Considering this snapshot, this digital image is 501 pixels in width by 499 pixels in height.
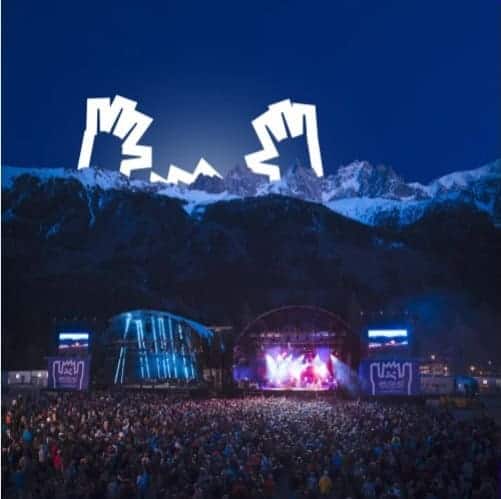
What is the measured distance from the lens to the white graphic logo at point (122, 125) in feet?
120

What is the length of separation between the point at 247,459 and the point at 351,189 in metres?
97.4

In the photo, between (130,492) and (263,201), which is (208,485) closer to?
(130,492)

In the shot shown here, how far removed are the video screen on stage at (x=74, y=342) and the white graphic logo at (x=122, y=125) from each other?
1149 centimetres

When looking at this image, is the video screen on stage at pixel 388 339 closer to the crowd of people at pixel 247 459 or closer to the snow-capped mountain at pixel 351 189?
the crowd of people at pixel 247 459

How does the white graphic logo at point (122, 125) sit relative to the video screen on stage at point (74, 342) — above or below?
above

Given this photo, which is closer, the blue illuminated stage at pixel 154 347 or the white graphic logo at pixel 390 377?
the white graphic logo at pixel 390 377

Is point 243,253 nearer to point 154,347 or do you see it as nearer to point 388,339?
point 154,347

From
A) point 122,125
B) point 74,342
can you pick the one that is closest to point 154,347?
point 74,342

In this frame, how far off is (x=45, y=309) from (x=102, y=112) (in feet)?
129

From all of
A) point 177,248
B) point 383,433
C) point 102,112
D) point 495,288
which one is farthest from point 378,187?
point 383,433

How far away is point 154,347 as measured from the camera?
4669cm

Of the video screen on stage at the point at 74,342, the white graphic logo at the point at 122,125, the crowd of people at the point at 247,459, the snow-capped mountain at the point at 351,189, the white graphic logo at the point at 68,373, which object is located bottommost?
the crowd of people at the point at 247,459

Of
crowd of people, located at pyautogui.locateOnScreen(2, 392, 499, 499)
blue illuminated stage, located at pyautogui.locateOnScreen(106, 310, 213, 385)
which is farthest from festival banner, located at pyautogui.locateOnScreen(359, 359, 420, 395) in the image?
blue illuminated stage, located at pyautogui.locateOnScreen(106, 310, 213, 385)

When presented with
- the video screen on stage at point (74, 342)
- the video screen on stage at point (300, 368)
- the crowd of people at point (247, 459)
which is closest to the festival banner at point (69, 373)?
the crowd of people at point (247, 459)
